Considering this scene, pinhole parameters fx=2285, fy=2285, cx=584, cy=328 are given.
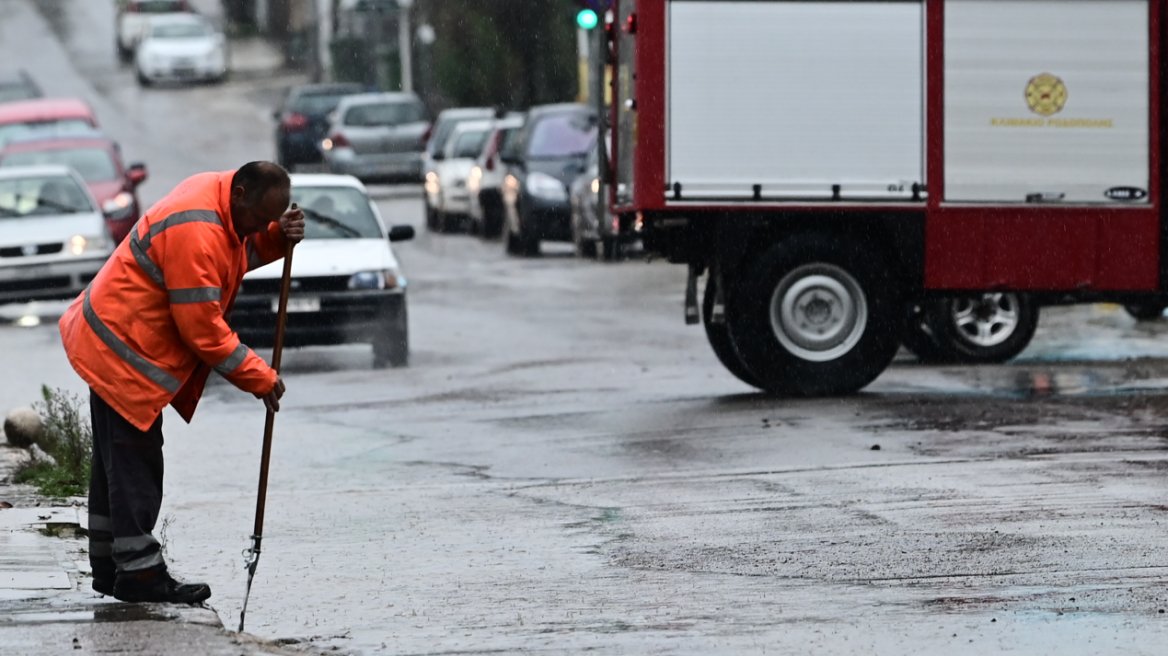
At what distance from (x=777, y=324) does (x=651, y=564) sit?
19.0ft

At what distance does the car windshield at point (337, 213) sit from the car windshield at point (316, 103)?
24.4m

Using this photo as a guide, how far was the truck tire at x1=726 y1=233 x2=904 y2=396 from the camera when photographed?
1381 cm

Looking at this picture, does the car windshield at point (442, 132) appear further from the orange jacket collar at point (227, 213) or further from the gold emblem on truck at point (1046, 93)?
the orange jacket collar at point (227, 213)

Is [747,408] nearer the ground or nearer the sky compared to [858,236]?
nearer the ground

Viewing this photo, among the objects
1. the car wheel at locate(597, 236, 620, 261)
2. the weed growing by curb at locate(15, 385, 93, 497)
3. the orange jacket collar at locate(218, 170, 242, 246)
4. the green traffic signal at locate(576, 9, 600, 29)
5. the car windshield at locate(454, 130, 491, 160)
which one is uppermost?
the green traffic signal at locate(576, 9, 600, 29)

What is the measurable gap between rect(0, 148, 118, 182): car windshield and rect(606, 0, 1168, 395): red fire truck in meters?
13.4

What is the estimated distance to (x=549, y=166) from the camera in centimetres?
2797

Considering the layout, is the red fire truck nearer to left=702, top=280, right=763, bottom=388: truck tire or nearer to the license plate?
left=702, top=280, right=763, bottom=388: truck tire

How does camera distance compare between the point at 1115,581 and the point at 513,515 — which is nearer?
the point at 1115,581

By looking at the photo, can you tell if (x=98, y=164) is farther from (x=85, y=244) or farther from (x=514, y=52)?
(x=514, y=52)

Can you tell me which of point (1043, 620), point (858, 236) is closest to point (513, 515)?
point (1043, 620)

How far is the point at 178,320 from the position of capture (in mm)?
7207

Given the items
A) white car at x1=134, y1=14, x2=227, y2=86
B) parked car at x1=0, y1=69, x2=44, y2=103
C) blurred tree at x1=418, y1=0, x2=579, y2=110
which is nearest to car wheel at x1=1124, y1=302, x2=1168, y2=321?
blurred tree at x1=418, y1=0, x2=579, y2=110

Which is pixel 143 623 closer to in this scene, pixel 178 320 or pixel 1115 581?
pixel 178 320
